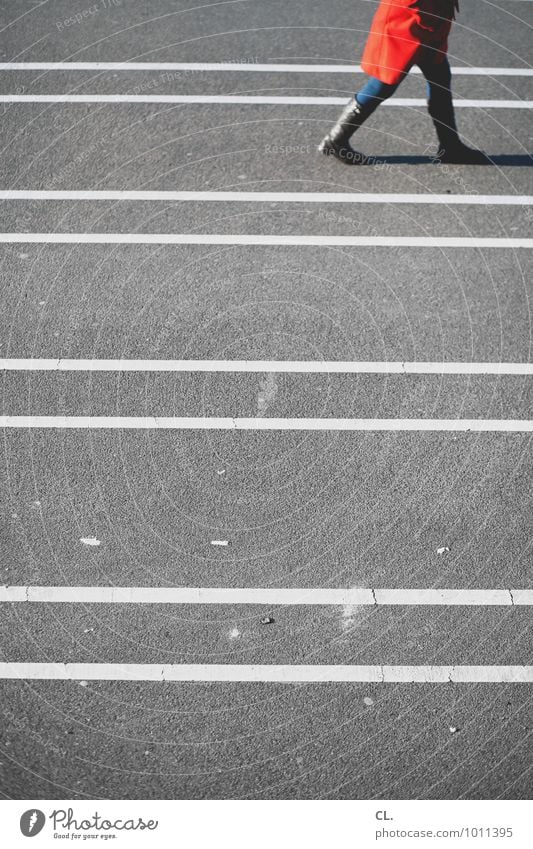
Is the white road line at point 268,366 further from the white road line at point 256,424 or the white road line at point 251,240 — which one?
the white road line at point 251,240

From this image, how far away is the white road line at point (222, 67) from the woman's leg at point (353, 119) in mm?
1104

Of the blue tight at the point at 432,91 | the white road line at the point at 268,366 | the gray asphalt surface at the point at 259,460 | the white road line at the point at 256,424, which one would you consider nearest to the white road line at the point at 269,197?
the gray asphalt surface at the point at 259,460

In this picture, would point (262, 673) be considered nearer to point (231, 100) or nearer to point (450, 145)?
point (450, 145)

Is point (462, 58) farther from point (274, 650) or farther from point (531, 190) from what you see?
point (274, 650)

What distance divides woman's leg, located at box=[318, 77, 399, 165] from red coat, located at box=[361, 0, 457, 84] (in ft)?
0.31

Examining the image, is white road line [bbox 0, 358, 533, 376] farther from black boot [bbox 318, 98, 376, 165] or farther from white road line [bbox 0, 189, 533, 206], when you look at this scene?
black boot [bbox 318, 98, 376, 165]

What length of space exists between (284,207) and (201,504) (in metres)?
2.72

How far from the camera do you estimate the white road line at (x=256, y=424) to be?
525 centimetres

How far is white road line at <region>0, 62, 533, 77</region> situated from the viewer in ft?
26.2

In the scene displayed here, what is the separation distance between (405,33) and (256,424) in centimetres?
314

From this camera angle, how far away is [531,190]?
273 inches

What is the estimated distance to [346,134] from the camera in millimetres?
6980

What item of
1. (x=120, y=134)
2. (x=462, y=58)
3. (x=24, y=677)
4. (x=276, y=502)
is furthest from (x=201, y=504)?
(x=462, y=58)

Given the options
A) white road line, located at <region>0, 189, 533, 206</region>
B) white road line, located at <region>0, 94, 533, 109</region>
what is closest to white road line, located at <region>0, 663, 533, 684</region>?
white road line, located at <region>0, 189, 533, 206</region>
